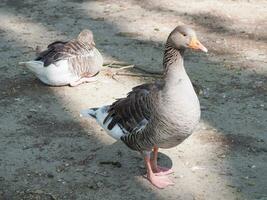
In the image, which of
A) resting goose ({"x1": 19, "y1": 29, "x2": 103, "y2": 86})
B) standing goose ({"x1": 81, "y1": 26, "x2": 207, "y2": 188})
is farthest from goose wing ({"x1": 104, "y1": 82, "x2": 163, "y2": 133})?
resting goose ({"x1": 19, "y1": 29, "x2": 103, "y2": 86})

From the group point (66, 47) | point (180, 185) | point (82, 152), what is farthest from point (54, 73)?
point (180, 185)

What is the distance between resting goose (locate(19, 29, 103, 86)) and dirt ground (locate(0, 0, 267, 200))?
0.53 ft

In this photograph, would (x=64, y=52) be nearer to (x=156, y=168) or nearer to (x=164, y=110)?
(x=156, y=168)

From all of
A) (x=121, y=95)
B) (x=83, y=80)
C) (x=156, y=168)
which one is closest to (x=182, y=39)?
(x=156, y=168)

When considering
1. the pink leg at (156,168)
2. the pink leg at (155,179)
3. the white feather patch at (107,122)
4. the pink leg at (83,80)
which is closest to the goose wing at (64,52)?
the pink leg at (83,80)

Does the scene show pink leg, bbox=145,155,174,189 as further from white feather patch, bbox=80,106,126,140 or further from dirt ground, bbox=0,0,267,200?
white feather patch, bbox=80,106,126,140

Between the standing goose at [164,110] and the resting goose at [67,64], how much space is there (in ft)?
6.81

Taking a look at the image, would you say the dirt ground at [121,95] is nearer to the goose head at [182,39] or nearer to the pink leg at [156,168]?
the pink leg at [156,168]

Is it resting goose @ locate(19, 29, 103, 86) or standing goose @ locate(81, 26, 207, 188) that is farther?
resting goose @ locate(19, 29, 103, 86)

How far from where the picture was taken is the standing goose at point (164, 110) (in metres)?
4.59

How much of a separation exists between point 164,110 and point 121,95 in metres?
2.44

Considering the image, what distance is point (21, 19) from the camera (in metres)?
9.89

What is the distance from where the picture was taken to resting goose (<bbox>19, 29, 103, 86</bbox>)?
23.0ft

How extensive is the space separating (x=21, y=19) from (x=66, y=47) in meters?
2.99
